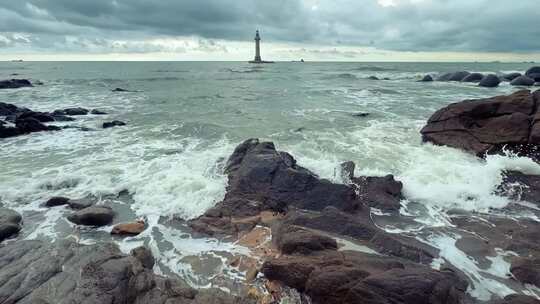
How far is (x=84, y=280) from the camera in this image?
16.0 ft

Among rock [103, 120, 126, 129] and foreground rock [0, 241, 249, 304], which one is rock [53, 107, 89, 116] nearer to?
rock [103, 120, 126, 129]

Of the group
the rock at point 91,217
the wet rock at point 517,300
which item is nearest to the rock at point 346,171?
the wet rock at point 517,300

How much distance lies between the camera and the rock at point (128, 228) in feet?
24.9

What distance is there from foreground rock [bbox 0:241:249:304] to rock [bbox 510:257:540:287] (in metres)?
5.06

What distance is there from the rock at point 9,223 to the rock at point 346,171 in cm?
867

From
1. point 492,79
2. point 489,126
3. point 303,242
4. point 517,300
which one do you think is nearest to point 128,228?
point 303,242

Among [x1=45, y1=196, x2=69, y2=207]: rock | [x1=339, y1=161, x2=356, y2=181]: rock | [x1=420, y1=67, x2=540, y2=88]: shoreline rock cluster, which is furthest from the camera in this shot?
[x1=420, y1=67, x2=540, y2=88]: shoreline rock cluster

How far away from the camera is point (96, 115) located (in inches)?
932

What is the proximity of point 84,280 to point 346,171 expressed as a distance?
7.66 metres

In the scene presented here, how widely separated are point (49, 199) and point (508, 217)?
40.0 feet

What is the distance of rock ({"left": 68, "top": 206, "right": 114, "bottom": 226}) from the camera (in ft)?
26.0

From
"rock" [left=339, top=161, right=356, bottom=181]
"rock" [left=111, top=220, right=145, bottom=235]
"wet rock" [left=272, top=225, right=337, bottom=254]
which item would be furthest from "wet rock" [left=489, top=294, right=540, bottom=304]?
"rock" [left=111, top=220, right=145, bottom=235]

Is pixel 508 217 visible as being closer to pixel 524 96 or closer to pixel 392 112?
pixel 524 96

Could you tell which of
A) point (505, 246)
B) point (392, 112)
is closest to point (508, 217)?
point (505, 246)
